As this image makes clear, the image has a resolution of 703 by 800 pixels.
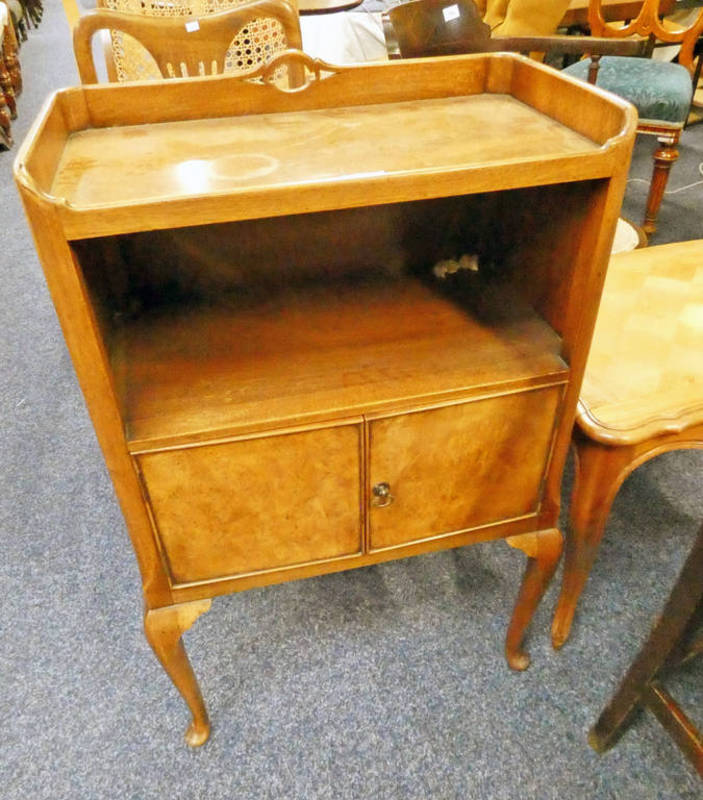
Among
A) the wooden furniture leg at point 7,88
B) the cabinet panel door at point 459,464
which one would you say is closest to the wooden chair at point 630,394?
the cabinet panel door at point 459,464

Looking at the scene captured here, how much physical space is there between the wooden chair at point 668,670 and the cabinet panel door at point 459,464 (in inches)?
7.6

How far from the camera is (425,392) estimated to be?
69cm

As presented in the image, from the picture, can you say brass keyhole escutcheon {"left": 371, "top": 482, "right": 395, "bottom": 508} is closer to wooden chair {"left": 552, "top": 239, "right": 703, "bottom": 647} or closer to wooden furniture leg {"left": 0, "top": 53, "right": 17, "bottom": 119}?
wooden chair {"left": 552, "top": 239, "right": 703, "bottom": 647}

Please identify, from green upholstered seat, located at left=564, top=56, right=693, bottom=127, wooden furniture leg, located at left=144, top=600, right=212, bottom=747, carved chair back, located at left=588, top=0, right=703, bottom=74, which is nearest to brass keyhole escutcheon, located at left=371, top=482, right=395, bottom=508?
wooden furniture leg, located at left=144, top=600, right=212, bottom=747

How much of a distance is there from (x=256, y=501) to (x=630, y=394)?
0.53m

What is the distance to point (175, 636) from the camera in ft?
2.62

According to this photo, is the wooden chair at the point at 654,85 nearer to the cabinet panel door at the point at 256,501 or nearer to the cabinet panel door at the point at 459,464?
the cabinet panel door at the point at 459,464

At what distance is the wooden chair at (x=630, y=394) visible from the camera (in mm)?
863

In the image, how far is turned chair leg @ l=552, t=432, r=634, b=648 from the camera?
87cm

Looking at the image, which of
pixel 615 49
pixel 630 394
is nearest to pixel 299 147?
pixel 630 394

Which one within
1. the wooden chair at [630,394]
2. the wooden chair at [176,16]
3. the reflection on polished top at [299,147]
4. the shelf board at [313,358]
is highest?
the reflection on polished top at [299,147]

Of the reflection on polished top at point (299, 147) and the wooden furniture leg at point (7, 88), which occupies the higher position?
the reflection on polished top at point (299, 147)

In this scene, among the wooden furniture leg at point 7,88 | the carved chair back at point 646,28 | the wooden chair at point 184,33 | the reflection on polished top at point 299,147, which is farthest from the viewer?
the wooden furniture leg at point 7,88

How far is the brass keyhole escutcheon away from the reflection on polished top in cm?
35
